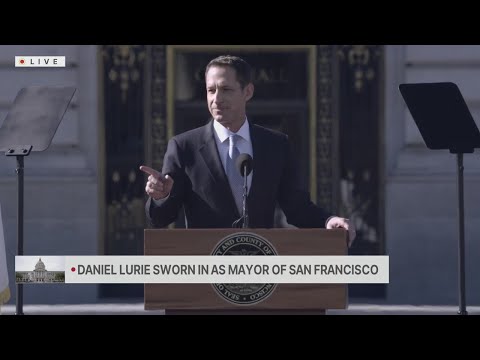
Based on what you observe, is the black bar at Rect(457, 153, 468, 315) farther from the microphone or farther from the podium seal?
the microphone

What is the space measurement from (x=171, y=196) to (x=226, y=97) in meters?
0.99

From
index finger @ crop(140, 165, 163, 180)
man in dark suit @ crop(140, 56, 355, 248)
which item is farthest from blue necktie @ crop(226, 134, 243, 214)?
index finger @ crop(140, 165, 163, 180)

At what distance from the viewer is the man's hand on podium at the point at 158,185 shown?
11570 mm

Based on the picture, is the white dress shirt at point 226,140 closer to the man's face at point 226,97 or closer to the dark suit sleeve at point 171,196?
the man's face at point 226,97

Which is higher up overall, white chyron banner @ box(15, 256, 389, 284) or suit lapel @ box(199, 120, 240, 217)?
suit lapel @ box(199, 120, 240, 217)

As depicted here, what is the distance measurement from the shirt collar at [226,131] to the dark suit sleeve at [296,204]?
16.3 inches

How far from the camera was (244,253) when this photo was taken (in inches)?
454

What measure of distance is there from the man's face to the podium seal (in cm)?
105

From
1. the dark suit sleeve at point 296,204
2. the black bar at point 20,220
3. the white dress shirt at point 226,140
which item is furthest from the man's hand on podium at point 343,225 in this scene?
the black bar at point 20,220

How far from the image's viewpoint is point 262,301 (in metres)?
11.6

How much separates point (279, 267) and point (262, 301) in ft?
1.01

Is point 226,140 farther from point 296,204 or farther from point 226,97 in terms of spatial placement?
point 296,204

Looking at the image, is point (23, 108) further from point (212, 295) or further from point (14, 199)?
point (212, 295)

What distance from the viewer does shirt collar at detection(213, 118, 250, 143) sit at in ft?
39.4
